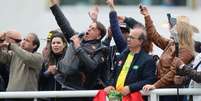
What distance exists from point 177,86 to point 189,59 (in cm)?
29

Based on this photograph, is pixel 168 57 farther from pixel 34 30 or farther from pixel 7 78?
pixel 34 30

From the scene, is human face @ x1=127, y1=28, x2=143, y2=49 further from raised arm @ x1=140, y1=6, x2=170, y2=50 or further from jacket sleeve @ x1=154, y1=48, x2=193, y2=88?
jacket sleeve @ x1=154, y1=48, x2=193, y2=88

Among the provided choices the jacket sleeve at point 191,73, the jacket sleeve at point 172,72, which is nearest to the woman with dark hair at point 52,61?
the jacket sleeve at point 172,72

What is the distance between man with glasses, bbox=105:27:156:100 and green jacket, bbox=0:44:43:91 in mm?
972

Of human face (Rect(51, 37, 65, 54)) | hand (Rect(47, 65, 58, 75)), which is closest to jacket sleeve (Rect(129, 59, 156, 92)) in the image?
hand (Rect(47, 65, 58, 75))

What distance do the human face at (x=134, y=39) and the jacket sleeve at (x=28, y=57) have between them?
3.44 ft

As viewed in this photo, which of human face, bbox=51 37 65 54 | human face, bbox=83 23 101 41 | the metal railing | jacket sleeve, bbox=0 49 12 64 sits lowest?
the metal railing

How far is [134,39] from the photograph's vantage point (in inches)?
265

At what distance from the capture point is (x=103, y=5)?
30.0 ft

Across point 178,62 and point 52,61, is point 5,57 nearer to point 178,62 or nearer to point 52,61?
point 52,61

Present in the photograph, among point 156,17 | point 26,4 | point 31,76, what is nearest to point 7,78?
point 31,76

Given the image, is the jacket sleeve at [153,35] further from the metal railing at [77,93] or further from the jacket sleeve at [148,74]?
the metal railing at [77,93]

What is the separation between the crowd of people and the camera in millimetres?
6582

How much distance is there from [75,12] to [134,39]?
242 centimetres
